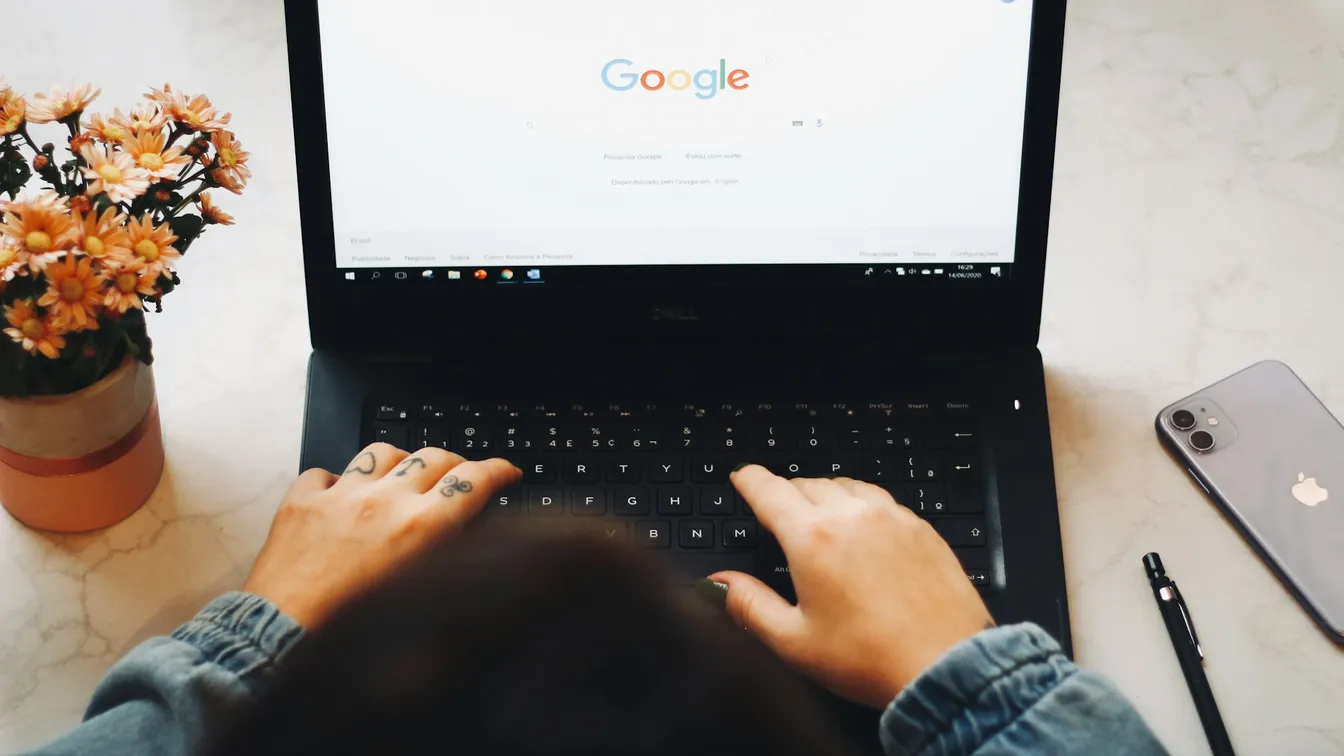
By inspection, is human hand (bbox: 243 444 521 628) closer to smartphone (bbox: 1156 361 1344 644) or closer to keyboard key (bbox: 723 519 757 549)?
keyboard key (bbox: 723 519 757 549)

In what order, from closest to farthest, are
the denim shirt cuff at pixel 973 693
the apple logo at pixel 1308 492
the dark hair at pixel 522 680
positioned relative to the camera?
the dark hair at pixel 522 680, the denim shirt cuff at pixel 973 693, the apple logo at pixel 1308 492

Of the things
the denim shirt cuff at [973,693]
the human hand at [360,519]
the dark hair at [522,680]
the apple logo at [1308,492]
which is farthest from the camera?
the apple logo at [1308,492]

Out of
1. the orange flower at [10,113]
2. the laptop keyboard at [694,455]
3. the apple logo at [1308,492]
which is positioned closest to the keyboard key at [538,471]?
the laptop keyboard at [694,455]

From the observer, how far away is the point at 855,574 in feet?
2.06

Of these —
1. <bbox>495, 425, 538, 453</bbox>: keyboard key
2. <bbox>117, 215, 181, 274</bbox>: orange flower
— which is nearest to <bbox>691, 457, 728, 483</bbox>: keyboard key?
<bbox>495, 425, 538, 453</bbox>: keyboard key

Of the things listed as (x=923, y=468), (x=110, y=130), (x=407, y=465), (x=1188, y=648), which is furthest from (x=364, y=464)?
(x=1188, y=648)

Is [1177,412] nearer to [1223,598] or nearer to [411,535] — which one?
[1223,598]

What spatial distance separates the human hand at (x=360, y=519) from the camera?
620 millimetres

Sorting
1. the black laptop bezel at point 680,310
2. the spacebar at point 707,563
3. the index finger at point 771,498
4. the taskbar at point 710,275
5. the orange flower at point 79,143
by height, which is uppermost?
the orange flower at point 79,143

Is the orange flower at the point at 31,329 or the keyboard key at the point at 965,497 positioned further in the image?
the keyboard key at the point at 965,497

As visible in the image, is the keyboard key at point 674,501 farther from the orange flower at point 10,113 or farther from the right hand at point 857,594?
the orange flower at point 10,113

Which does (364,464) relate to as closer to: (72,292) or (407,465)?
(407,465)

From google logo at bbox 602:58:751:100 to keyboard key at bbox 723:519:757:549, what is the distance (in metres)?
0.26

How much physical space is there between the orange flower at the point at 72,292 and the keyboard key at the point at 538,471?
10.3 inches
